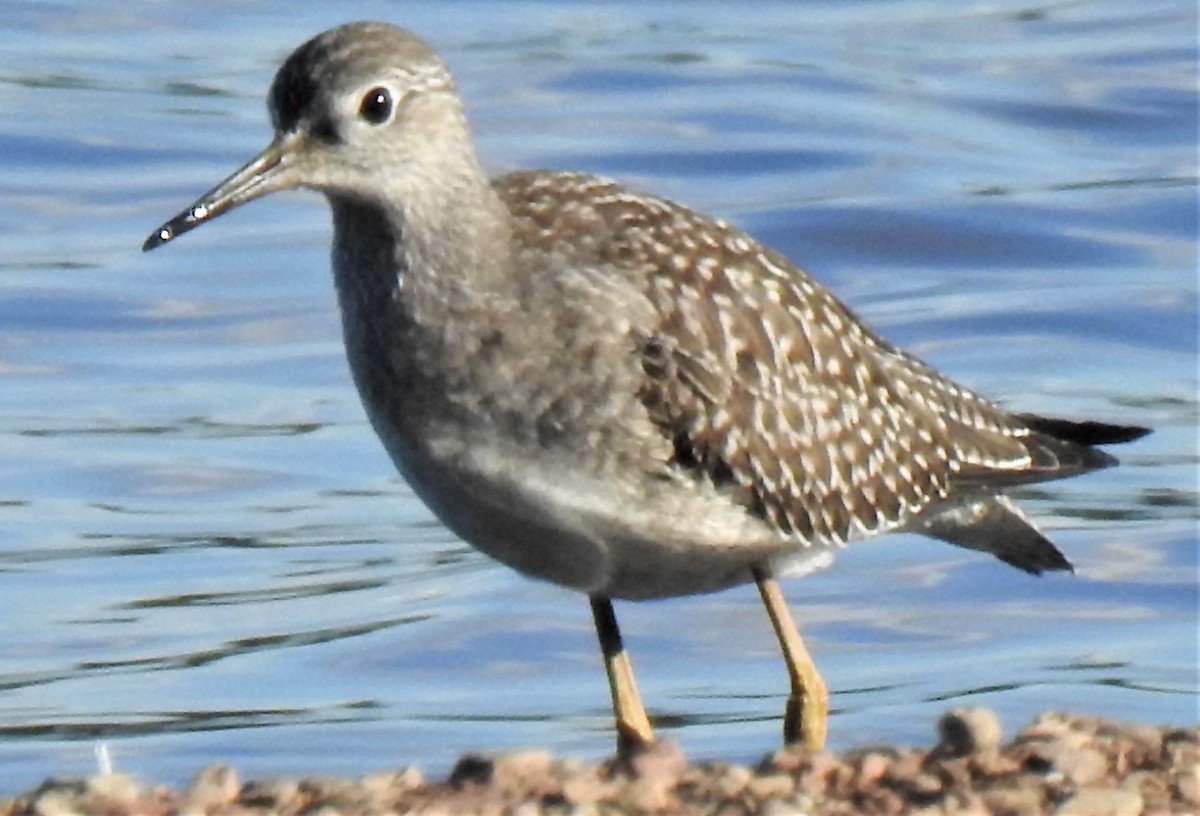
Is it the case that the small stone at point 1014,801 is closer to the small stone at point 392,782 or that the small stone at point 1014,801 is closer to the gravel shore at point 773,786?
the gravel shore at point 773,786

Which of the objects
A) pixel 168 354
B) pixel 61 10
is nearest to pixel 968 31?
pixel 61 10

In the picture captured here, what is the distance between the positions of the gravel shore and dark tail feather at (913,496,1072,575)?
2.32 metres

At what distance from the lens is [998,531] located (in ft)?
36.8

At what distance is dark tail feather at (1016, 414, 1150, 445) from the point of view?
11.0 metres

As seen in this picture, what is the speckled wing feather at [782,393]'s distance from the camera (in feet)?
32.0

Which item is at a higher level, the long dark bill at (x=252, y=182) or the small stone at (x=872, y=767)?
the long dark bill at (x=252, y=182)

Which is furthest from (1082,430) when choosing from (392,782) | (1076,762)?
(392,782)

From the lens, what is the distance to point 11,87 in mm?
22578

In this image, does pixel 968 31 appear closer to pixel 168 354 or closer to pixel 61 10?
pixel 61 10

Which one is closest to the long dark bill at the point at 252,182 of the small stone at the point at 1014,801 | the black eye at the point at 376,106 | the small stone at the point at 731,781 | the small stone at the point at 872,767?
the black eye at the point at 376,106

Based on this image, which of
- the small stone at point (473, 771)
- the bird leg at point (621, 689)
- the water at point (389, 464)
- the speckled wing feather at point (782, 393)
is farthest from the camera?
the water at point (389, 464)

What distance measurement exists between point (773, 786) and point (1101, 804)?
0.78 m

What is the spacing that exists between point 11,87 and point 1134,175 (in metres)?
6.97

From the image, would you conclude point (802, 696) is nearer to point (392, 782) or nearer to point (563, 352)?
point (563, 352)
